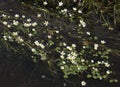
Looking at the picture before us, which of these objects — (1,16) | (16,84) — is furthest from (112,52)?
(1,16)

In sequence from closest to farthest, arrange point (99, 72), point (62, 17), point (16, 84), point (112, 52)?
point (16, 84) → point (99, 72) → point (112, 52) → point (62, 17)

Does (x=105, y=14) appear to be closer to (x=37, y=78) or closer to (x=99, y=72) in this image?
(x=99, y=72)

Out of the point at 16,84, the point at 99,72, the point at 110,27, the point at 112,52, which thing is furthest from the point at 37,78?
the point at 110,27

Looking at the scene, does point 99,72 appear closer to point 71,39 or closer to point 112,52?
point 112,52

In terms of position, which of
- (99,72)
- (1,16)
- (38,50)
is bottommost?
(99,72)

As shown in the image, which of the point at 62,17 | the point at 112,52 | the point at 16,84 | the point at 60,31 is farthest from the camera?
the point at 62,17

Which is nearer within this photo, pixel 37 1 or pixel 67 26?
pixel 67 26

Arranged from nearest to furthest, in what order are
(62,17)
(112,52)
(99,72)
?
1. (99,72)
2. (112,52)
3. (62,17)

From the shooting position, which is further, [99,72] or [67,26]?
[67,26]

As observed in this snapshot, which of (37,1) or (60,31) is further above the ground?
(37,1)
